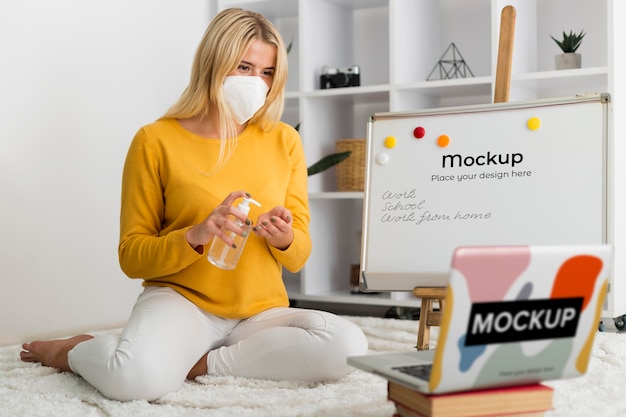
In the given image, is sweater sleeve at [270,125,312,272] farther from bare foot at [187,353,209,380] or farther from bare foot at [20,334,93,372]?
bare foot at [20,334,93,372]

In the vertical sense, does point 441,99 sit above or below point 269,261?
above

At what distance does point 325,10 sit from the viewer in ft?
10.5

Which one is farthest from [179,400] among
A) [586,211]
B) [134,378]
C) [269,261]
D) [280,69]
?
[586,211]

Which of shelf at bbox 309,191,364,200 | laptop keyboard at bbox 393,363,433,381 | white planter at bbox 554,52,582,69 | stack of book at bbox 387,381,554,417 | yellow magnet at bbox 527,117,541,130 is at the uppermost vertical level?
white planter at bbox 554,52,582,69

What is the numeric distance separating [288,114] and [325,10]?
49 cm

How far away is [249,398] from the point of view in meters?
1.68

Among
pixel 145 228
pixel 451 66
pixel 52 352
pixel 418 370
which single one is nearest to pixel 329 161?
pixel 451 66

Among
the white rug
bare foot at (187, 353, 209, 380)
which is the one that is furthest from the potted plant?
bare foot at (187, 353, 209, 380)

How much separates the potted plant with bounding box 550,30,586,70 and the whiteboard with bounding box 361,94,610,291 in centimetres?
88

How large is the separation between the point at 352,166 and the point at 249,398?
1481mm

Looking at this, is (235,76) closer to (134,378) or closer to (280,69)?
(280,69)

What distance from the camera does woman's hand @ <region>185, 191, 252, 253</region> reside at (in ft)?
5.41

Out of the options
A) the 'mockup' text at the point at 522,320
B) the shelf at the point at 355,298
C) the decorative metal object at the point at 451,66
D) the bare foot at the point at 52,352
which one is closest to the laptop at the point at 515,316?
the 'mockup' text at the point at 522,320

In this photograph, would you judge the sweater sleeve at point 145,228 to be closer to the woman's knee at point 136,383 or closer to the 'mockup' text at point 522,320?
the woman's knee at point 136,383
